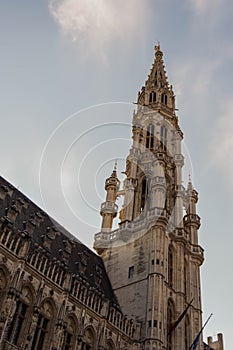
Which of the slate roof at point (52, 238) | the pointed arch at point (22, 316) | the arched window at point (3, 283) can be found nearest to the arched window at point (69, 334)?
the pointed arch at point (22, 316)

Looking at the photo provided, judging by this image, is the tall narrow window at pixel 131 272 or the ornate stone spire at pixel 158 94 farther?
the ornate stone spire at pixel 158 94

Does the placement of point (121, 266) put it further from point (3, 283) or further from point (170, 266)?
point (3, 283)

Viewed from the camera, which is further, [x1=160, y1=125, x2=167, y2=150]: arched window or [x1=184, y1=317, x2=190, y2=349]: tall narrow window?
[x1=160, y1=125, x2=167, y2=150]: arched window

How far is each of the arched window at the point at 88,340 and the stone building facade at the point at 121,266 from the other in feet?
0.22

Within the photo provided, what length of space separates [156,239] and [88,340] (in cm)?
1217

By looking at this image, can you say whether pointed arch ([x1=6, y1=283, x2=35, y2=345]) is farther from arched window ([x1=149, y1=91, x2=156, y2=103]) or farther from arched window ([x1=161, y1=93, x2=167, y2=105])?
arched window ([x1=161, y1=93, x2=167, y2=105])

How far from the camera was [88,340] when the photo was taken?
1284 inches

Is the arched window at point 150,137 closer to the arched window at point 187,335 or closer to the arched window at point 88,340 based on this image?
the arched window at point 187,335

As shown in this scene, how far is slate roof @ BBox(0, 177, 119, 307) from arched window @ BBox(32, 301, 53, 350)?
3.53m

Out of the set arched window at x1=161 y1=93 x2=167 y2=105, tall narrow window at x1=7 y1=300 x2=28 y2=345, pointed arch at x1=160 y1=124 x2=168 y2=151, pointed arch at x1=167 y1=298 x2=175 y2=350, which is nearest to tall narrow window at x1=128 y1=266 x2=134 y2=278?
pointed arch at x1=167 y1=298 x2=175 y2=350

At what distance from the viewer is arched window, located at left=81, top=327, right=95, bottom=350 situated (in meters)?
32.1

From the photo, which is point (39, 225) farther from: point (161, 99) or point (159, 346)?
point (161, 99)

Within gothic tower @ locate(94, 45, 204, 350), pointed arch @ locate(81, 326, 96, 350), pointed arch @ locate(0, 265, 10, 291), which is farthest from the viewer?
gothic tower @ locate(94, 45, 204, 350)

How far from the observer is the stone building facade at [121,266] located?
29.1 metres
